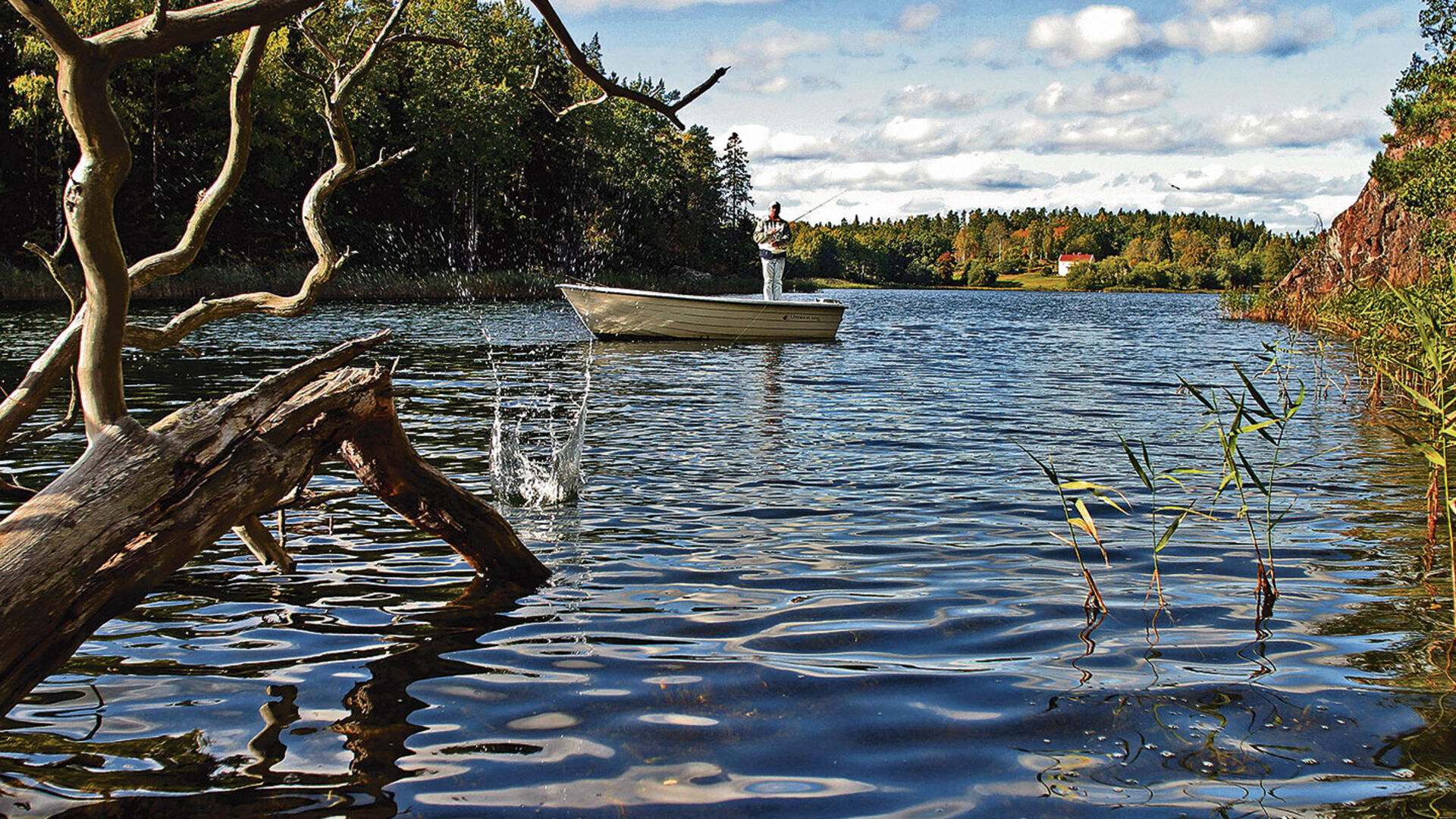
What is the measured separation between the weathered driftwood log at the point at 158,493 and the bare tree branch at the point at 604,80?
1.62 metres

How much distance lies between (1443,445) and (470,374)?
1530 centimetres

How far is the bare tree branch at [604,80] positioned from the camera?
296cm

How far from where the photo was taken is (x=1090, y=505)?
326 inches

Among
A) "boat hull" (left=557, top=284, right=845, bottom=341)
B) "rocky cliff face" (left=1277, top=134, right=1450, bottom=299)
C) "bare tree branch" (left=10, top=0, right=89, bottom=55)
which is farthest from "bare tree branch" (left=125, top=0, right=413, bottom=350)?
"rocky cliff face" (left=1277, top=134, right=1450, bottom=299)

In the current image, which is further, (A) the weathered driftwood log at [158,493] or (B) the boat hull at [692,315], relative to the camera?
(B) the boat hull at [692,315]

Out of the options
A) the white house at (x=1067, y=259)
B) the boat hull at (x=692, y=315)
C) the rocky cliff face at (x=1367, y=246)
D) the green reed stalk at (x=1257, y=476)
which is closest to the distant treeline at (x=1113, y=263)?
the white house at (x=1067, y=259)

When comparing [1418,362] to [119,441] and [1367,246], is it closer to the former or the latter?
[119,441]

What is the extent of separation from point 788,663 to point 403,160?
130 ft

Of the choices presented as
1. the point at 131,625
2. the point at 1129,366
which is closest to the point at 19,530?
the point at 131,625

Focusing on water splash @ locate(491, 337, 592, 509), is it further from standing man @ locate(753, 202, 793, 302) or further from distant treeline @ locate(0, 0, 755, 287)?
distant treeline @ locate(0, 0, 755, 287)

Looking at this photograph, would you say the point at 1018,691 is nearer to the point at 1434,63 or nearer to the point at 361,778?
the point at 361,778

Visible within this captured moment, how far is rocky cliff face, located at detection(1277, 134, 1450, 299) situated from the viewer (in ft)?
111

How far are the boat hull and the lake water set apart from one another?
1583 cm

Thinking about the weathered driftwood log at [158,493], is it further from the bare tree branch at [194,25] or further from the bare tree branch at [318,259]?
the bare tree branch at [194,25]
